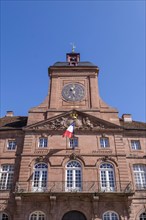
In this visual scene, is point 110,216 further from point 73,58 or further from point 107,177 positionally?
point 73,58

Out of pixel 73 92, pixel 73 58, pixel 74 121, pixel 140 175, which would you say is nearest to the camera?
pixel 140 175

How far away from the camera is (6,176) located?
85.5 feet

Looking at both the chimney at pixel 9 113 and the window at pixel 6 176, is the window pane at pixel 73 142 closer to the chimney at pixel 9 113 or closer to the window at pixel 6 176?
the window at pixel 6 176

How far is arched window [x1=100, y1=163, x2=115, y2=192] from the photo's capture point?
24.9 meters

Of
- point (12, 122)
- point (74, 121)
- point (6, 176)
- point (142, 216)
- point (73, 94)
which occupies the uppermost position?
point (73, 94)

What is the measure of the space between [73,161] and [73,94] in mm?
8499

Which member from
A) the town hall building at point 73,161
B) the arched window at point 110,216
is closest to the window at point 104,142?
the town hall building at point 73,161

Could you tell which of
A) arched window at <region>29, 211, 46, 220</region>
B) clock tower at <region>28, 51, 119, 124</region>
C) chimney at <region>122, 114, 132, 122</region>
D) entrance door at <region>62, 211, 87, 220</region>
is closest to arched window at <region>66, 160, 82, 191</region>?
entrance door at <region>62, 211, 87, 220</region>

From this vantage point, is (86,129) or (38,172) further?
(86,129)

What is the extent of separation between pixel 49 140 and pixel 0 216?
8.14 m

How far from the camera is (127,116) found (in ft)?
107

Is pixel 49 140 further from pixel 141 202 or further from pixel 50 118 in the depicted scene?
pixel 141 202

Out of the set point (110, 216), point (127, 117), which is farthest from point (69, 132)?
point (127, 117)

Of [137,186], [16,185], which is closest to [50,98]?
[16,185]
